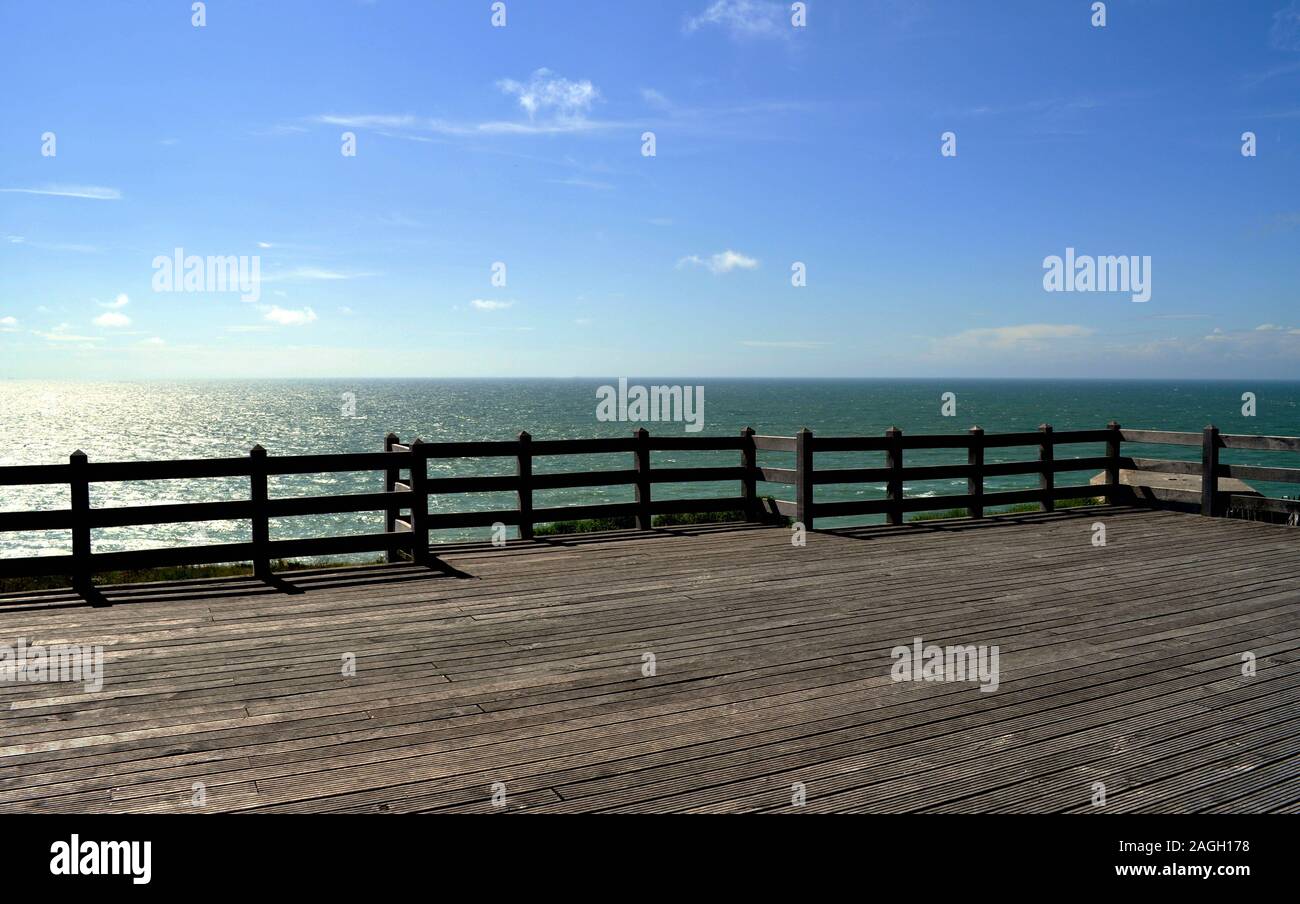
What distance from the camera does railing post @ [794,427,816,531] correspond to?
11.9 meters

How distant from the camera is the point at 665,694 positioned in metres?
5.73

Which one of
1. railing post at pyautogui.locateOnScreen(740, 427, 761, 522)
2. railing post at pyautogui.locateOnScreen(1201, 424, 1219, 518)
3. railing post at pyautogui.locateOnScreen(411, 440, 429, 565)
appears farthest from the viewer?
railing post at pyautogui.locateOnScreen(1201, 424, 1219, 518)

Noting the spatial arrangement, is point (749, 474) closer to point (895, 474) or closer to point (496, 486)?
point (895, 474)

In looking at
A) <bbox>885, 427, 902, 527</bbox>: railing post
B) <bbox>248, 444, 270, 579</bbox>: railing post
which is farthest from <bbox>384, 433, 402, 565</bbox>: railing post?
<bbox>885, 427, 902, 527</bbox>: railing post

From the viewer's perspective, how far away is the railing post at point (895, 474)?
41.9ft

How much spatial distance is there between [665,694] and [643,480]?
639cm

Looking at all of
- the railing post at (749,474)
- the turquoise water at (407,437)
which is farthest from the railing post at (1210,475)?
the turquoise water at (407,437)

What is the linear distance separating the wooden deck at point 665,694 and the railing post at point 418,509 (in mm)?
389

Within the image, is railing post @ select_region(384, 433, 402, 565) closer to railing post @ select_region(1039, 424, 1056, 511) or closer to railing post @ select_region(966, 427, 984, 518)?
railing post @ select_region(966, 427, 984, 518)

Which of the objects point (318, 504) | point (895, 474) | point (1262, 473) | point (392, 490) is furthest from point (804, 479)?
point (1262, 473)

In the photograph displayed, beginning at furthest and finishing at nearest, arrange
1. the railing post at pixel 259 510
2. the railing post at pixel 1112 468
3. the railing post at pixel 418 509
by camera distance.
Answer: the railing post at pixel 1112 468
the railing post at pixel 418 509
the railing post at pixel 259 510

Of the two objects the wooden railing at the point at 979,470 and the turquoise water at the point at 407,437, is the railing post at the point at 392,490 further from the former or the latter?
→ the turquoise water at the point at 407,437

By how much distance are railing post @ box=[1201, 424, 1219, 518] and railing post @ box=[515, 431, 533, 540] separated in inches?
372

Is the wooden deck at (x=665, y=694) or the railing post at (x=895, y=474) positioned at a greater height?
the railing post at (x=895, y=474)
